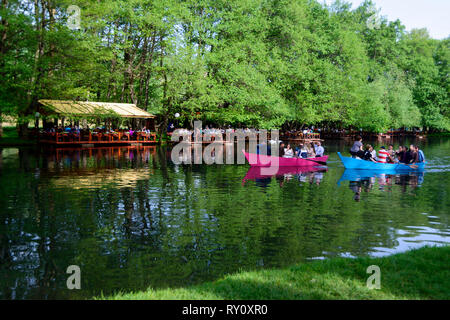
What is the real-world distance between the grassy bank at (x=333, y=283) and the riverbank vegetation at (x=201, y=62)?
3518cm

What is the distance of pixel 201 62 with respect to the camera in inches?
1861

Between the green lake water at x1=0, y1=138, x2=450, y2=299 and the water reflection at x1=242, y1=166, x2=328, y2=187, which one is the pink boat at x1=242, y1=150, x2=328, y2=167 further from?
the green lake water at x1=0, y1=138, x2=450, y2=299

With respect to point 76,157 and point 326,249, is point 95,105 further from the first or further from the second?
point 326,249

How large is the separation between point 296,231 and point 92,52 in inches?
1450

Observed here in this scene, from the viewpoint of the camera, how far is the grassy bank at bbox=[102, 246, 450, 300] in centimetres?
615

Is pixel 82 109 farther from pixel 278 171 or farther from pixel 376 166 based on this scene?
pixel 376 166

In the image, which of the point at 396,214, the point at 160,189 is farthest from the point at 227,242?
the point at 160,189

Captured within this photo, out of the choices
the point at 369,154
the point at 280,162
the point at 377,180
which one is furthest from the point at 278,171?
the point at 369,154

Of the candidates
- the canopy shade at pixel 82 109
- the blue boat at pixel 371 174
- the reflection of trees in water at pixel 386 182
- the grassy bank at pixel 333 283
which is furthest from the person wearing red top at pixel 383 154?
the canopy shade at pixel 82 109

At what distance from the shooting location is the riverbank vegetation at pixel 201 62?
38.7 metres

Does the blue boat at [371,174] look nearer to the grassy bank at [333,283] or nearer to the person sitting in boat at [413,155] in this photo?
the person sitting in boat at [413,155]

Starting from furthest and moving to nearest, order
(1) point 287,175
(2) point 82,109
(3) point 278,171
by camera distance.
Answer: (2) point 82,109
(3) point 278,171
(1) point 287,175

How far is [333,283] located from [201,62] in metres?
43.0
